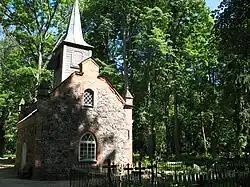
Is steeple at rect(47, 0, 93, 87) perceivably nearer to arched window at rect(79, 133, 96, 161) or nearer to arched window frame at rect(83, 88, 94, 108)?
arched window frame at rect(83, 88, 94, 108)

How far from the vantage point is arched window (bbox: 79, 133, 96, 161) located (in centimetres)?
1957

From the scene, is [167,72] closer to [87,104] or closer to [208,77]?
[208,77]

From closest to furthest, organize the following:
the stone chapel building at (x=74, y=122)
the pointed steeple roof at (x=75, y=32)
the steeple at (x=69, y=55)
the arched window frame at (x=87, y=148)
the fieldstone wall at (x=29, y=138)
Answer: the stone chapel building at (x=74, y=122) < the fieldstone wall at (x=29, y=138) < the arched window frame at (x=87, y=148) < the steeple at (x=69, y=55) < the pointed steeple roof at (x=75, y=32)

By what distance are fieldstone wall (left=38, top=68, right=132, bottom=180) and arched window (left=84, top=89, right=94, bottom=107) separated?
252mm

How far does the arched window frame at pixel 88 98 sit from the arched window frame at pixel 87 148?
83.6 inches

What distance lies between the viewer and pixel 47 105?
61.5 feet

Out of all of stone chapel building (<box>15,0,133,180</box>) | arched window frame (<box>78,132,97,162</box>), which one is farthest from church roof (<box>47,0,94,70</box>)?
arched window frame (<box>78,132,97,162</box>)

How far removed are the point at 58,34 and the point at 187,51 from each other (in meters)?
14.0

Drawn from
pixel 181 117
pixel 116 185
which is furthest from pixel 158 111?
pixel 116 185

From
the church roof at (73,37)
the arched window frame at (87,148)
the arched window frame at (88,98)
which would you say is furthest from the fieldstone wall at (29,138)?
the church roof at (73,37)

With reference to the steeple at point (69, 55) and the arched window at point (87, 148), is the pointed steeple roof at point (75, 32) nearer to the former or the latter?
the steeple at point (69, 55)

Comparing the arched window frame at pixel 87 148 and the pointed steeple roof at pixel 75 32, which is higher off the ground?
the pointed steeple roof at pixel 75 32

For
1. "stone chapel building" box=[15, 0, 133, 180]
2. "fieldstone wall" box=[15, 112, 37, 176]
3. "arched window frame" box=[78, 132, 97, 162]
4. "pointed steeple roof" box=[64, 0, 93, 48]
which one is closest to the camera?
"stone chapel building" box=[15, 0, 133, 180]

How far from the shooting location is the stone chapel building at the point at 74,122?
18359 millimetres
